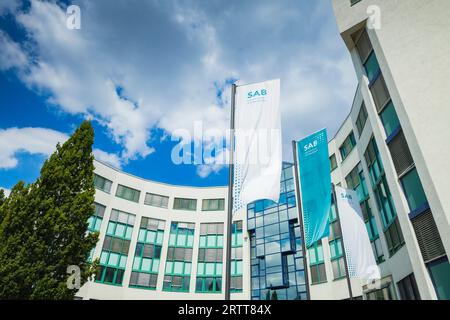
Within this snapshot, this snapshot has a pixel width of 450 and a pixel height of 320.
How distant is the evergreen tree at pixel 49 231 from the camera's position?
13.4m

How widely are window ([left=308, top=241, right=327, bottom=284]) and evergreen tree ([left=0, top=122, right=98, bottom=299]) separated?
2286 centimetres

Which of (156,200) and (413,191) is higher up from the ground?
Result: (156,200)

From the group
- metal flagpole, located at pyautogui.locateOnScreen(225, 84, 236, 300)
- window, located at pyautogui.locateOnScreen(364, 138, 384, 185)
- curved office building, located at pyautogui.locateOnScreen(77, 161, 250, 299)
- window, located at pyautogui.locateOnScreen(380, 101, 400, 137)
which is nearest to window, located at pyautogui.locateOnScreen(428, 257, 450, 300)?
window, located at pyautogui.locateOnScreen(380, 101, 400, 137)

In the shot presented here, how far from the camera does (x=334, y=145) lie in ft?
104

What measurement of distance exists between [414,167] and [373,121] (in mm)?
4203

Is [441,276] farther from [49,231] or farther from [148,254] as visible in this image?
[148,254]

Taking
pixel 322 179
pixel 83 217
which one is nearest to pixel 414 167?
pixel 322 179

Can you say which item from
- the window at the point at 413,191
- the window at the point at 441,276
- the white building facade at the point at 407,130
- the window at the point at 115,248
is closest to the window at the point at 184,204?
the window at the point at 115,248

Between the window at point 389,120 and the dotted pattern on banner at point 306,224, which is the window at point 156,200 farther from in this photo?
the window at point 389,120

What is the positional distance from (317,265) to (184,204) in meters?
19.4

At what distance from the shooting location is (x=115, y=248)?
115 feet

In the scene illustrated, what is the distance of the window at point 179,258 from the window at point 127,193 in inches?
241

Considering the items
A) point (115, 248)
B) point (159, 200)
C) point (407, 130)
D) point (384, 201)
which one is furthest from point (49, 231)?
point (159, 200)
